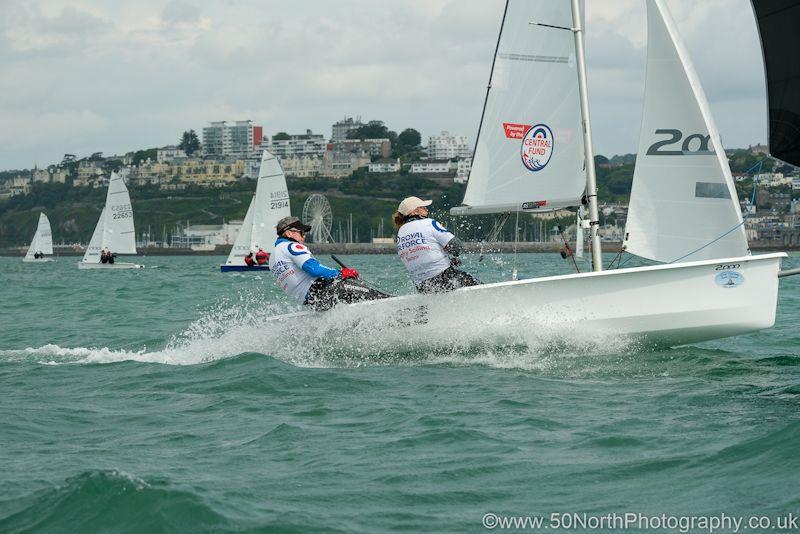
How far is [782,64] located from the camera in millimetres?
6652

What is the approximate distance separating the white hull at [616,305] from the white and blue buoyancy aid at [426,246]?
0.72 ft

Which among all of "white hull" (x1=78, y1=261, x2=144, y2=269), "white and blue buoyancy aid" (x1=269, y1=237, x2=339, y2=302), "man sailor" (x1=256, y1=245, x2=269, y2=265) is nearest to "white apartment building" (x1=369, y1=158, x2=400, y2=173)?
"white hull" (x1=78, y1=261, x2=144, y2=269)

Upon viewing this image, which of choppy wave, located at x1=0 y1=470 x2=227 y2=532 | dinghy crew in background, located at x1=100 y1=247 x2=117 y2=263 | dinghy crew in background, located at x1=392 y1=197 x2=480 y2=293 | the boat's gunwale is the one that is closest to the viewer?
choppy wave, located at x1=0 y1=470 x2=227 y2=532

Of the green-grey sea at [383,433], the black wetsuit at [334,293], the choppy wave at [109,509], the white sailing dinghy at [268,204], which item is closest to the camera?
the choppy wave at [109,509]

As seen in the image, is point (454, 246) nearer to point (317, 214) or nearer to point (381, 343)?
point (381, 343)

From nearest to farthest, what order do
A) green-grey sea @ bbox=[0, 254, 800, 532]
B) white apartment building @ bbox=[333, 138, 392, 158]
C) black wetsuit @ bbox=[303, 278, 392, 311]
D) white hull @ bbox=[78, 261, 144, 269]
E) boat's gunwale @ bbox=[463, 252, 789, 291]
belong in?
green-grey sea @ bbox=[0, 254, 800, 532] < boat's gunwale @ bbox=[463, 252, 789, 291] < black wetsuit @ bbox=[303, 278, 392, 311] < white hull @ bbox=[78, 261, 144, 269] < white apartment building @ bbox=[333, 138, 392, 158]

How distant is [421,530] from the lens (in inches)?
157

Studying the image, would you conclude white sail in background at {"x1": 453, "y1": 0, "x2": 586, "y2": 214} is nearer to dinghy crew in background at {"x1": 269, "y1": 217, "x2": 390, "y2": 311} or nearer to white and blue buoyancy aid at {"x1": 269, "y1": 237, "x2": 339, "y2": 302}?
dinghy crew in background at {"x1": 269, "y1": 217, "x2": 390, "y2": 311}

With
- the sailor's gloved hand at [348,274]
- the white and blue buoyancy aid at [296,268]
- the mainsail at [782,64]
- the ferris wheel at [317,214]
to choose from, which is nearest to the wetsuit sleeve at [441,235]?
the sailor's gloved hand at [348,274]

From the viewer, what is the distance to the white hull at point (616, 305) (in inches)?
314

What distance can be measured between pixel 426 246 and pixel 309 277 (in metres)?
1.05

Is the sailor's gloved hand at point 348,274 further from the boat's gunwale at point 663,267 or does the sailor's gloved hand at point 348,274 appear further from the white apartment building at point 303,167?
the white apartment building at point 303,167

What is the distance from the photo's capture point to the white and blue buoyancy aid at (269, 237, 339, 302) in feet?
28.2

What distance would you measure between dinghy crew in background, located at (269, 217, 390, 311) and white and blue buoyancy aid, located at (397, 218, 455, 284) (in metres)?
0.50
